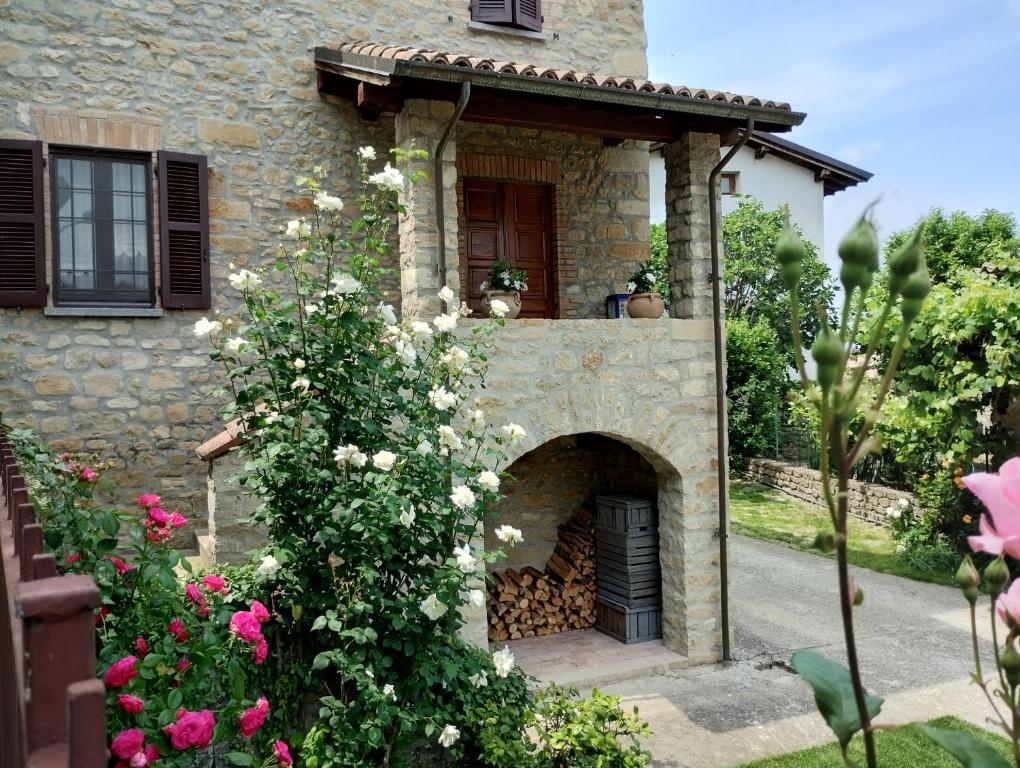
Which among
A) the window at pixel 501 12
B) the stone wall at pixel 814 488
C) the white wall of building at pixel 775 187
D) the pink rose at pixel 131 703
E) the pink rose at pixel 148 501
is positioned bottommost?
the stone wall at pixel 814 488

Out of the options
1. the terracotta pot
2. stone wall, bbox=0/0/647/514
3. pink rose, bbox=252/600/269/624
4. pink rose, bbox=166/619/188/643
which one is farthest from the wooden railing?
stone wall, bbox=0/0/647/514

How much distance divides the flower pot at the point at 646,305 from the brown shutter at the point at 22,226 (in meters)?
4.52

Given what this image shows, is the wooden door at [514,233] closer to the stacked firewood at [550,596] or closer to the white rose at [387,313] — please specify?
the stacked firewood at [550,596]

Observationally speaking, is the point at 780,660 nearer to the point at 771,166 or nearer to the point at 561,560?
the point at 561,560

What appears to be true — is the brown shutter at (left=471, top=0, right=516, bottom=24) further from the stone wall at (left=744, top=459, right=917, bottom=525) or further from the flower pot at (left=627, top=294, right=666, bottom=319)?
the stone wall at (left=744, top=459, right=917, bottom=525)

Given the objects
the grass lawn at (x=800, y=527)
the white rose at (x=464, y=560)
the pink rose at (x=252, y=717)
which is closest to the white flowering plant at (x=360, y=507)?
the white rose at (x=464, y=560)

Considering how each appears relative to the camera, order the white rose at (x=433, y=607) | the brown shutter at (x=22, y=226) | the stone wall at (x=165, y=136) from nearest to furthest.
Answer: the white rose at (x=433, y=607)
the brown shutter at (x=22, y=226)
the stone wall at (x=165, y=136)

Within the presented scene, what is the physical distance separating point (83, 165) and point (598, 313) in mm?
4617

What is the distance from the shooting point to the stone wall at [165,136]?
5941mm

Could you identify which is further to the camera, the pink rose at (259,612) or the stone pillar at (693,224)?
the stone pillar at (693,224)

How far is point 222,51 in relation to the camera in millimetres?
6535

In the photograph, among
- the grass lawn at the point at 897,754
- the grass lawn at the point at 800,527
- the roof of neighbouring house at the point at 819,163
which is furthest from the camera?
the roof of neighbouring house at the point at 819,163

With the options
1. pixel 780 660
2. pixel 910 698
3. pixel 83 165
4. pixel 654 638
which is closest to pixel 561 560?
pixel 654 638

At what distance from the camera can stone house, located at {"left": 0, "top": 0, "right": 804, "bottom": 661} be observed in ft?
19.2
